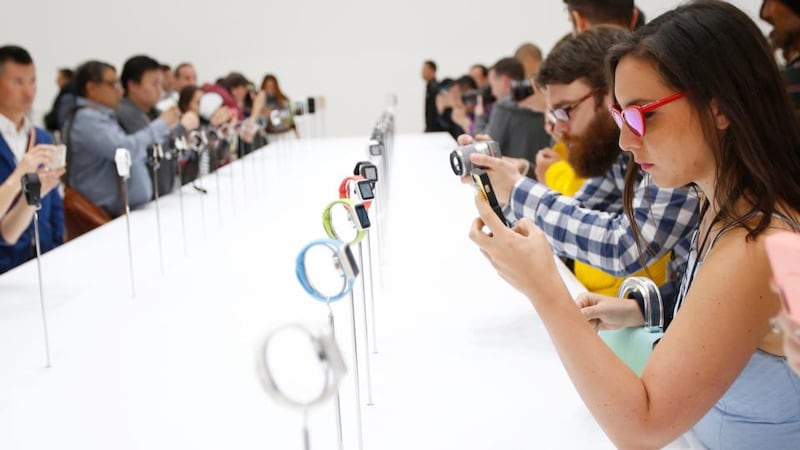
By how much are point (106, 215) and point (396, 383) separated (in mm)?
2053

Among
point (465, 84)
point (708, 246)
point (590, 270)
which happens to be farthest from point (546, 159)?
point (465, 84)

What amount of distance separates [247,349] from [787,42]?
201cm

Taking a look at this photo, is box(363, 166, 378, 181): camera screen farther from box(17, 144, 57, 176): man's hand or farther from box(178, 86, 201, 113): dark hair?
box(178, 86, 201, 113): dark hair

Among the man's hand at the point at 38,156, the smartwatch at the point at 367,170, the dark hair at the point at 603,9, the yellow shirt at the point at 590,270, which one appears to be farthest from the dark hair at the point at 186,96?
the smartwatch at the point at 367,170

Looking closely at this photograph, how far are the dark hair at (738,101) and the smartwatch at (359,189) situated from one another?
432mm

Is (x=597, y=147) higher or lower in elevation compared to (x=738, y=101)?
lower

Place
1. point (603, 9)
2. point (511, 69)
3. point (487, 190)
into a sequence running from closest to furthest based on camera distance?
point (487, 190) → point (603, 9) → point (511, 69)

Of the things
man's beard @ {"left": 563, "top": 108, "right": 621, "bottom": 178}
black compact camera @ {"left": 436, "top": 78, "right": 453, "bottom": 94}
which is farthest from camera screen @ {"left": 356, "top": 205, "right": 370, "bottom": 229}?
black compact camera @ {"left": 436, "top": 78, "right": 453, "bottom": 94}

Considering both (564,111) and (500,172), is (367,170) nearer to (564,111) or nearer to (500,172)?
(500,172)

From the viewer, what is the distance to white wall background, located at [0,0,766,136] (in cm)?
870

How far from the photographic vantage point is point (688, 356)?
2.48ft

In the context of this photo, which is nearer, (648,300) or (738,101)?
(738,101)

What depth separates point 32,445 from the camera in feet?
3.32

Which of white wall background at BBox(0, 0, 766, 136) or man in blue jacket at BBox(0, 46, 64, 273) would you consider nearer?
man in blue jacket at BBox(0, 46, 64, 273)
